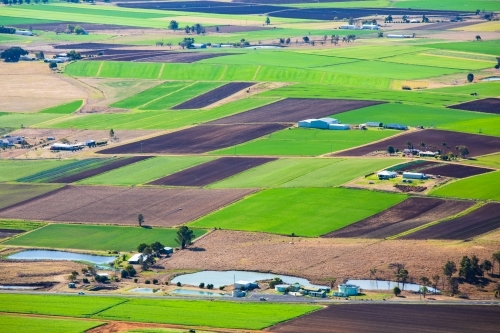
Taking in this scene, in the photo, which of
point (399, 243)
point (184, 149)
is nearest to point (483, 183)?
point (399, 243)

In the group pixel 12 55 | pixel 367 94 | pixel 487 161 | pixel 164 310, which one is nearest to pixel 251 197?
pixel 487 161

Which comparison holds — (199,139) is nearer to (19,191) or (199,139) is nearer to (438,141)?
(19,191)

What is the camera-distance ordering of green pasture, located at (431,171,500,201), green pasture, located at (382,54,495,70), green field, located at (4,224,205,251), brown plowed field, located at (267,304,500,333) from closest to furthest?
brown plowed field, located at (267,304,500,333) < green field, located at (4,224,205,251) < green pasture, located at (431,171,500,201) < green pasture, located at (382,54,495,70)

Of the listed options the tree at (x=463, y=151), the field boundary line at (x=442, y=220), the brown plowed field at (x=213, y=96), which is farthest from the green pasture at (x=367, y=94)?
the field boundary line at (x=442, y=220)

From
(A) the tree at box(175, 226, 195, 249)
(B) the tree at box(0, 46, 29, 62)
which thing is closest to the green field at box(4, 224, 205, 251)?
(A) the tree at box(175, 226, 195, 249)

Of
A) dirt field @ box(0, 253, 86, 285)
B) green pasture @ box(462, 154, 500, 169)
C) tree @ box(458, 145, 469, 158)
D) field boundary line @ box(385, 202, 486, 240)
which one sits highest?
tree @ box(458, 145, 469, 158)

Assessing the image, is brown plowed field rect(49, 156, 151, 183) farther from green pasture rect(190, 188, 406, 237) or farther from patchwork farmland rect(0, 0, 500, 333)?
green pasture rect(190, 188, 406, 237)
